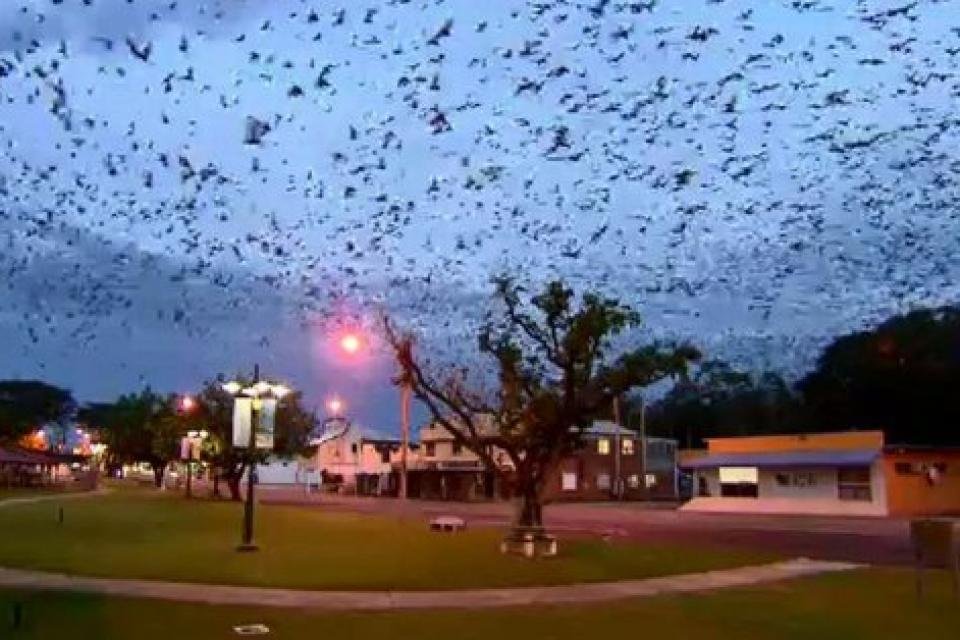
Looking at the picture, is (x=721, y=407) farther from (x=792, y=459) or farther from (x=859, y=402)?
(x=792, y=459)

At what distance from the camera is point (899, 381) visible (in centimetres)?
7700

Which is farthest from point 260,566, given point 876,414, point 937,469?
point 876,414

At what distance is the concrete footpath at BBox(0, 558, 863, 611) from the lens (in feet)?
61.9

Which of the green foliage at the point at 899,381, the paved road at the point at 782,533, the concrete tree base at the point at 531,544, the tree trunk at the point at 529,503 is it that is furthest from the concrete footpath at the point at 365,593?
the green foliage at the point at 899,381

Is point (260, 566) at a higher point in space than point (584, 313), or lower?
lower

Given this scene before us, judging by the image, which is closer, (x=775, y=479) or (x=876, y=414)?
(x=775, y=479)

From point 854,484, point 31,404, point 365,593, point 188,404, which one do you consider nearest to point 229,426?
point 188,404

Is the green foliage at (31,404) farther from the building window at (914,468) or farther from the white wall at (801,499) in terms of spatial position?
the building window at (914,468)

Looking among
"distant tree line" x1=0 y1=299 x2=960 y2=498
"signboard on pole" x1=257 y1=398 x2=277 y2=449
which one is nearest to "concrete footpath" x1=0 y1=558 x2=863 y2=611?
"signboard on pole" x1=257 y1=398 x2=277 y2=449

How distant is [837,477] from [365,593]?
162ft

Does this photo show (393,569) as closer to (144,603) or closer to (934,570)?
(144,603)

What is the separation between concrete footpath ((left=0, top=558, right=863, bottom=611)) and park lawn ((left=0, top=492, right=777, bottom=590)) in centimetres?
91

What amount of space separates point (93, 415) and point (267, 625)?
535 feet

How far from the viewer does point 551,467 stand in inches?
1215
